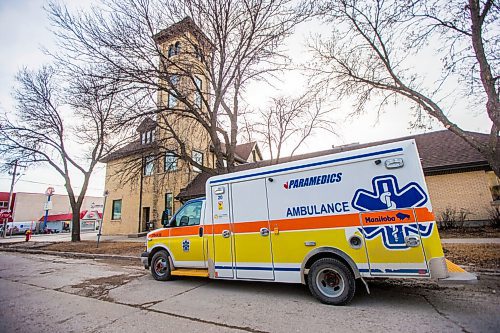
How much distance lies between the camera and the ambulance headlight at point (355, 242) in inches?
167

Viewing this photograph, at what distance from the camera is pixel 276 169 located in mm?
5254

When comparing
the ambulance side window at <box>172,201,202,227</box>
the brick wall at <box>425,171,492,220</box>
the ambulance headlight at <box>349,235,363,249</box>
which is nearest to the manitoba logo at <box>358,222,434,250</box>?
the ambulance headlight at <box>349,235,363,249</box>

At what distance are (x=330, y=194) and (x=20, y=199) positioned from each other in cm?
6419

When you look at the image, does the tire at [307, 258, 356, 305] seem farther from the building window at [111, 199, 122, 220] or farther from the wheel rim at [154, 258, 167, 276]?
the building window at [111, 199, 122, 220]

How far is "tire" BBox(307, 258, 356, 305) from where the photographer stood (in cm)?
426

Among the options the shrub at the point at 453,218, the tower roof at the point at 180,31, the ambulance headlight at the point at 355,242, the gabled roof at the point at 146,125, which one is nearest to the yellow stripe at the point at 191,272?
the ambulance headlight at the point at 355,242

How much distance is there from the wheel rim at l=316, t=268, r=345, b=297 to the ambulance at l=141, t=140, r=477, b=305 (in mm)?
17

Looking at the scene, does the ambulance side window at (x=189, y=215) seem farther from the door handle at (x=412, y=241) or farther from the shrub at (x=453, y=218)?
the shrub at (x=453, y=218)

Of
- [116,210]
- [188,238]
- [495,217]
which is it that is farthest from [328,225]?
[116,210]

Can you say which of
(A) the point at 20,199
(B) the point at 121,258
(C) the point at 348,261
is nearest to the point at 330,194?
(C) the point at 348,261

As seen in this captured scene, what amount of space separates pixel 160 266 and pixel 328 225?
505 cm

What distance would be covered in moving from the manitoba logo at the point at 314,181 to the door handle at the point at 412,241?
143cm

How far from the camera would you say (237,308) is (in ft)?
14.5

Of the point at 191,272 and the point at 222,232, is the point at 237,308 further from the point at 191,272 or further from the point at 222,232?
the point at 191,272
